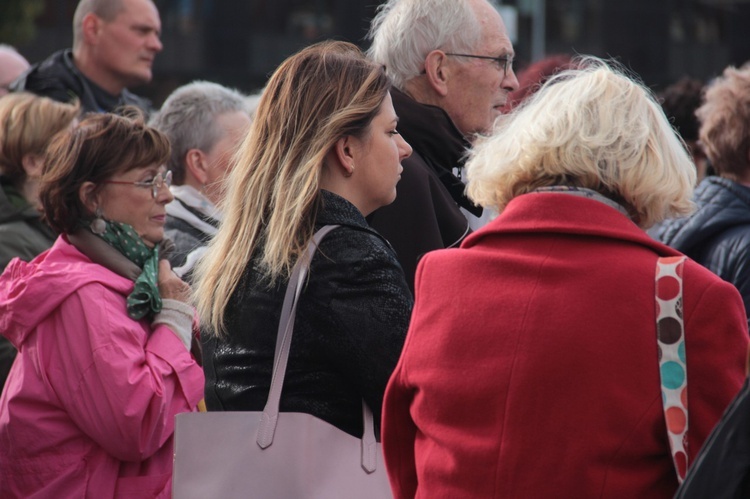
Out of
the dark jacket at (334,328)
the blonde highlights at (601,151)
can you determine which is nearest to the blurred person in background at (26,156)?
the dark jacket at (334,328)

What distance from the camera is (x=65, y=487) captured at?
11.3 ft

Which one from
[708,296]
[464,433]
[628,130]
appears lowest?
[464,433]

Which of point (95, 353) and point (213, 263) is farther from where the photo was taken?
point (95, 353)

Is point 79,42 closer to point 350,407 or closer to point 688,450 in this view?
point 350,407

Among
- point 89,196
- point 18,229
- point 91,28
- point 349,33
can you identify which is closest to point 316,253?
point 89,196

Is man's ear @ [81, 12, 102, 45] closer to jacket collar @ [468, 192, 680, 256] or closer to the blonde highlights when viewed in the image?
the blonde highlights

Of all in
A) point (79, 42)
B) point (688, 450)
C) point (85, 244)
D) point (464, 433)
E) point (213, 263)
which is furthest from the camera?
point (79, 42)

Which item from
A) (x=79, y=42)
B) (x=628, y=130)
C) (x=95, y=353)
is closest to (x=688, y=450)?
(x=628, y=130)

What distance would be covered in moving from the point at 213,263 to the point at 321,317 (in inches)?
16.0

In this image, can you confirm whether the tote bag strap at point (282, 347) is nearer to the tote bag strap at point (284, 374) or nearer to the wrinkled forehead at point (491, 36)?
the tote bag strap at point (284, 374)

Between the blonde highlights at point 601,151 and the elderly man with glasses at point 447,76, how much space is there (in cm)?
124

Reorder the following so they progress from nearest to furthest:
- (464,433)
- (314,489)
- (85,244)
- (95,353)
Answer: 1. (464,433)
2. (314,489)
3. (95,353)
4. (85,244)

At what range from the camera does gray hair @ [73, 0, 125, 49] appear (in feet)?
22.0

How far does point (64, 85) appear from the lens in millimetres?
6367
